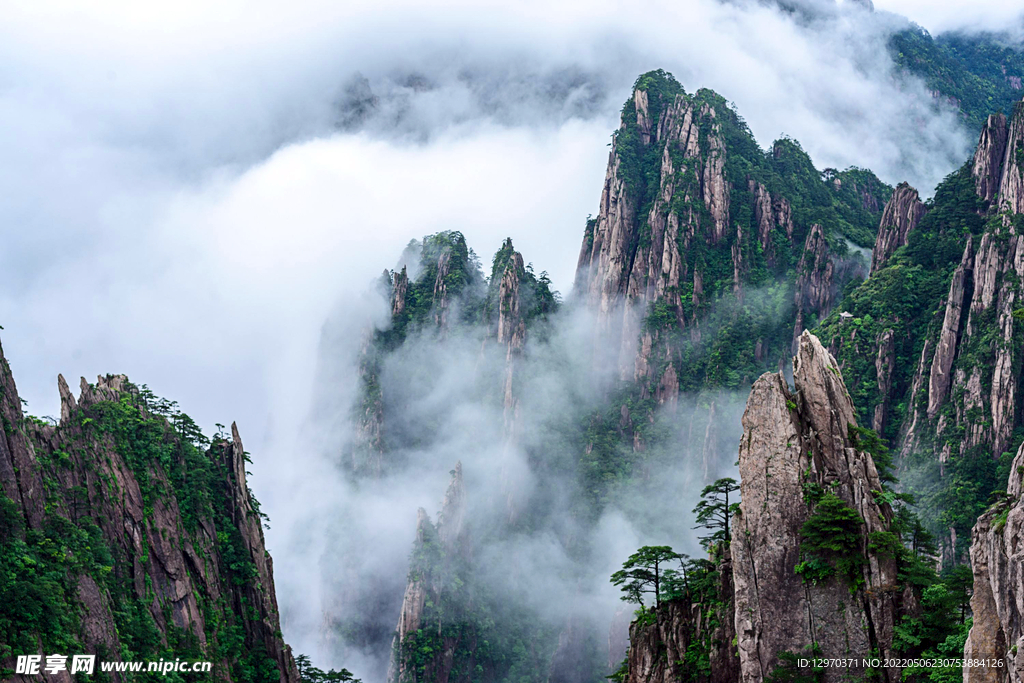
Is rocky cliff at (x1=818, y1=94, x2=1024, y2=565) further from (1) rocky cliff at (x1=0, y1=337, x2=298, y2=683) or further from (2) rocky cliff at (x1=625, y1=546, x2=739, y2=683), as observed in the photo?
(1) rocky cliff at (x1=0, y1=337, x2=298, y2=683)

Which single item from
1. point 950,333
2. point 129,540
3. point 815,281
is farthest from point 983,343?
point 129,540

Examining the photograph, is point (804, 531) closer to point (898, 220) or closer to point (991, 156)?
point (991, 156)

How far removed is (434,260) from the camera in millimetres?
168125

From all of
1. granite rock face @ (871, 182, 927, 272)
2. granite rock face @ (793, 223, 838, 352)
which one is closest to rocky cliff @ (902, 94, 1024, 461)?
granite rock face @ (871, 182, 927, 272)

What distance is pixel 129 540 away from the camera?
6750 centimetres

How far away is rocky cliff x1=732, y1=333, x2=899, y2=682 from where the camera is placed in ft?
162

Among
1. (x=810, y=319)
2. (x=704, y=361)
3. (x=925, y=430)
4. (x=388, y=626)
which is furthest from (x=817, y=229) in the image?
(x=388, y=626)

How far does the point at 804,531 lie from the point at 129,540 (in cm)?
4221

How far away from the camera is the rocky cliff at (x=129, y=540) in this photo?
2175 inches

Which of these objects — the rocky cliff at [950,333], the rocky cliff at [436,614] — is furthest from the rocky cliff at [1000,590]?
the rocky cliff at [436,614]

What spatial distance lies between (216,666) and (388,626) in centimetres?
6848

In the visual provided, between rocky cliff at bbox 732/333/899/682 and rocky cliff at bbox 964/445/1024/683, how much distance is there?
14.4 m

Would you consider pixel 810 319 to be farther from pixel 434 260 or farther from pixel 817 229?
pixel 434 260

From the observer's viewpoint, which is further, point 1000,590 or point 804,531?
point 804,531
